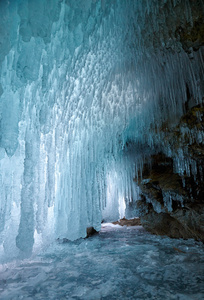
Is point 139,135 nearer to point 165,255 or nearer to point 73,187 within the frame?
point 73,187

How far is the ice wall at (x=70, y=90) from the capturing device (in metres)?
3.34

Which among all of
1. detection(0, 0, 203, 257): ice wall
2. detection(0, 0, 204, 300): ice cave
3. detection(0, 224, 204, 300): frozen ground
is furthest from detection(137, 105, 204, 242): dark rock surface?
detection(0, 224, 204, 300): frozen ground

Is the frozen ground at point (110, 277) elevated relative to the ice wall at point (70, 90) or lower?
lower

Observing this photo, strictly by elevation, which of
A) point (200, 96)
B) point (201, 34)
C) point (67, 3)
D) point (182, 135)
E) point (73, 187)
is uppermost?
point (201, 34)

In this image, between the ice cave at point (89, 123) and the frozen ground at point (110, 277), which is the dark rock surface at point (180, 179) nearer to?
the ice cave at point (89, 123)

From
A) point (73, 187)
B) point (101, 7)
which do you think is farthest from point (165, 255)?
point (101, 7)

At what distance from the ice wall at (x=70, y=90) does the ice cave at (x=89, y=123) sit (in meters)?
0.02

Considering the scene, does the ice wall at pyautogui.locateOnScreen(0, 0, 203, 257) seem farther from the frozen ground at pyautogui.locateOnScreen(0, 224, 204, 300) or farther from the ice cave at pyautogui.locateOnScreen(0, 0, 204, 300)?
the frozen ground at pyautogui.locateOnScreen(0, 224, 204, 300)

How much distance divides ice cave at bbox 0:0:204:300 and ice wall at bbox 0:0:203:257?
23 millimetres

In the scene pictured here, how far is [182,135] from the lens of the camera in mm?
6957

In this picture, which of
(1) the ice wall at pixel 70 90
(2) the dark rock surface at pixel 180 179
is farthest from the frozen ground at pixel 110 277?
(2) the dark rock surface at pixel 180 179

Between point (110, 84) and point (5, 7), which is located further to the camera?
point (110, 84)

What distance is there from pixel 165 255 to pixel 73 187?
395cm

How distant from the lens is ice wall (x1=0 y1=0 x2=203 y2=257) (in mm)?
3340
